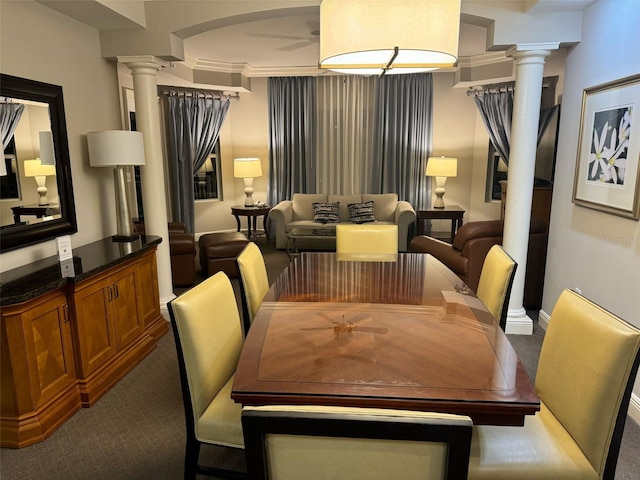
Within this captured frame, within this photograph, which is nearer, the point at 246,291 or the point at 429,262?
the point at 246,291

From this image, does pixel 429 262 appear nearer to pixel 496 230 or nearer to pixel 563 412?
pixel 496 230

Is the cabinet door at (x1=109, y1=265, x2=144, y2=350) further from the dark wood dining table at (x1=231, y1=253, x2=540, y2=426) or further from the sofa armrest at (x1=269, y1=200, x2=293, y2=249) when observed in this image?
the sofa armrest at (x1=269, y1=200, x2=293, y2=249)

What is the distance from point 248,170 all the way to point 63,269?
174 inches

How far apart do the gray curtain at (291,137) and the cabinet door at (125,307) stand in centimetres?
444

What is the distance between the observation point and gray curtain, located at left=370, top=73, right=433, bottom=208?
6.90 m

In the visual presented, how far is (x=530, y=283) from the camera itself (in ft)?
12.9

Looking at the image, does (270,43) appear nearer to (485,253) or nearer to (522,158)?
(522,158)

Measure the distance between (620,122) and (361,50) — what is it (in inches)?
71.9

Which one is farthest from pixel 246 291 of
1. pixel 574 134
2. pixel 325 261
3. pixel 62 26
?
pixel 574 134

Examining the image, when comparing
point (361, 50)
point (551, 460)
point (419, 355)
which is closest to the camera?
point (551, 460)

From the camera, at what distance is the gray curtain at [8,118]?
8.22ft

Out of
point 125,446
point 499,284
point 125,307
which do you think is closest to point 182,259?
point 125,307

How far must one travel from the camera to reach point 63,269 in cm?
253

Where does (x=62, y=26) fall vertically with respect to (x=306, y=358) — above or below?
above
